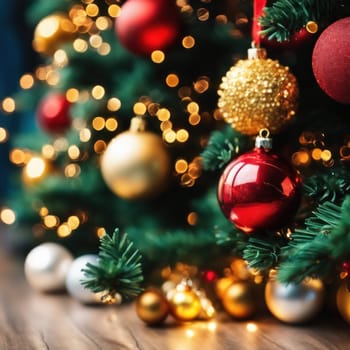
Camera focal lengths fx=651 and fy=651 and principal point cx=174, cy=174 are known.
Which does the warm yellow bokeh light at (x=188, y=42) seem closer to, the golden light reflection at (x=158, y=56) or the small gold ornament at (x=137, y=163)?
the golden light reflection at (x=158, y=56)

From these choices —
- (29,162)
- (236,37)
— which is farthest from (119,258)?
(29,162)

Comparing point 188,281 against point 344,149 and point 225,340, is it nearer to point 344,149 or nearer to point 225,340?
point 225,340

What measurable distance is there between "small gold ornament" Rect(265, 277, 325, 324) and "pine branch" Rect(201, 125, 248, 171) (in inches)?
7.4

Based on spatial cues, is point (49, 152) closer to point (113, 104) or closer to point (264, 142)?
point (113, 104)

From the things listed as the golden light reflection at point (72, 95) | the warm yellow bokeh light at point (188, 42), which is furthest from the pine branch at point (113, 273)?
the golden light reflection at point (72, 95)

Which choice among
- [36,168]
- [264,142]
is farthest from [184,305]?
[36,168]

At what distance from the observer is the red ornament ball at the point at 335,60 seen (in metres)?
0.77

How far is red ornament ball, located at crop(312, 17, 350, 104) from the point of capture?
0.77 meters

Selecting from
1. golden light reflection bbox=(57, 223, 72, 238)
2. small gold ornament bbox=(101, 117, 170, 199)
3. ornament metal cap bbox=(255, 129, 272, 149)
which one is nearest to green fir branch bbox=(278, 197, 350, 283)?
ornament metal cap bbox=(255, 129, 272, 149)

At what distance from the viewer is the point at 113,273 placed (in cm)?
88

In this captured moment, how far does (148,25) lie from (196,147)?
0.24 meters

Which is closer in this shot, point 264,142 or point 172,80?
point 264,142

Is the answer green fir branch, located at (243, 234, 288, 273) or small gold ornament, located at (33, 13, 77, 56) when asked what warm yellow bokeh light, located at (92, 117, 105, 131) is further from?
green fir branch, located at (243, 234, 288, 273)

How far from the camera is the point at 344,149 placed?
3.01 feet
